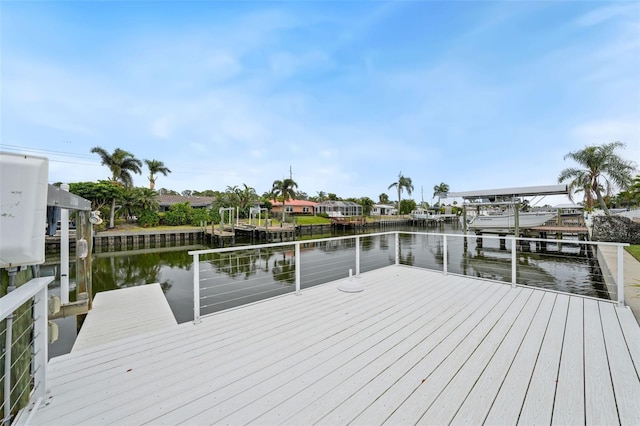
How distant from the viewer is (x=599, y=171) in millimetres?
14742

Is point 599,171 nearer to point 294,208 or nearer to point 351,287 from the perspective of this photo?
point 351,287

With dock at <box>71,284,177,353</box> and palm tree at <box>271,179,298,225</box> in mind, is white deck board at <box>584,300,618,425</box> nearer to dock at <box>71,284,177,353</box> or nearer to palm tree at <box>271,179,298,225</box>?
dock at <box>71,284,177,353</box>

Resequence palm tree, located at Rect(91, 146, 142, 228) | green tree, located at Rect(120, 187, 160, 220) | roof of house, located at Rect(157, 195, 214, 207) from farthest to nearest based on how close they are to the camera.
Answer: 1. roof of house, located at Rect(157, 195, 214, 207)
2. palm tree, located at Rect(91, 146, 142, 228)
3. green tree, located at Rect(120, 187, 160, 220)

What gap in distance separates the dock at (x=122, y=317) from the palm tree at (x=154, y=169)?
79.6 ft

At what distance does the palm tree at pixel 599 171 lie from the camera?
13.9 meters

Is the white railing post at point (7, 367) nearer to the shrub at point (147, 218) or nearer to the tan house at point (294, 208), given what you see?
the shrub at point (147, 218)

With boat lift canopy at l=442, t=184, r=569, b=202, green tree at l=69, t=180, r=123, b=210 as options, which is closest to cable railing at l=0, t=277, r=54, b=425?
boat lift canopy at l=442, t=184, r=569, b=202

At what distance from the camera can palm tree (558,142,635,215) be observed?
13927 mm

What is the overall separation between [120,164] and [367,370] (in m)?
26.1

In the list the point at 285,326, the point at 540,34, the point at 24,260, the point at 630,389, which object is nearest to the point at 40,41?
the point at 24,260

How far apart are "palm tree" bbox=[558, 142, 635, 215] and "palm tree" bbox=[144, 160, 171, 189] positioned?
109ft

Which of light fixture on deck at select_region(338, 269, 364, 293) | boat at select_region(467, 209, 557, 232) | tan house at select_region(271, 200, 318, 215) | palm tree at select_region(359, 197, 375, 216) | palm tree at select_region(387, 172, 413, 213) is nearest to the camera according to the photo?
light fixture on deck at select_region(338, 269, 364, 293)

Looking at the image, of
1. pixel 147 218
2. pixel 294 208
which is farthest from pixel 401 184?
pixel 147 218

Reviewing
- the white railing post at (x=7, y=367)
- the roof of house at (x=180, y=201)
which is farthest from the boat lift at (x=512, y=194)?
the roof of house at (x=180, y=201)
